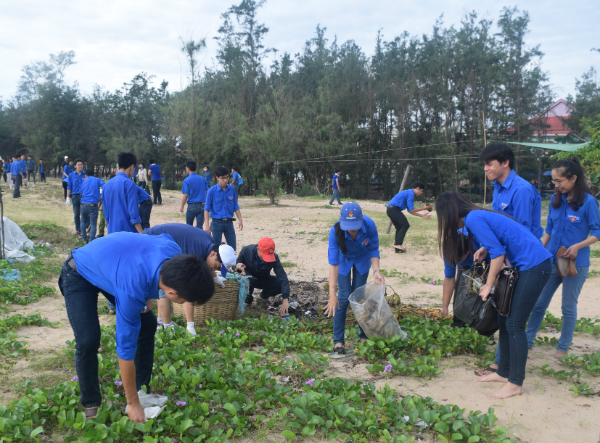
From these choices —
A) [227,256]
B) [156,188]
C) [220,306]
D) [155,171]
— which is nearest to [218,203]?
[227,256]

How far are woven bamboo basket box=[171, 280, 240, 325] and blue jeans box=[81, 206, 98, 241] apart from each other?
4971 millimetres

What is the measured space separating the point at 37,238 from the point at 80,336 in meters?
8.53

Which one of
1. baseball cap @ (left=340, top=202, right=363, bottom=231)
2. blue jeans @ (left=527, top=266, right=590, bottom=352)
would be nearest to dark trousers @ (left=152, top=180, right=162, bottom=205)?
baseball cap @ (left=340, top=202, right=363, bottom=231)

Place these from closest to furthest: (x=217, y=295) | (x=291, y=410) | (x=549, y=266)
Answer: (x=291, y=410) → (x=549, y=266) → (x=217, y=295)

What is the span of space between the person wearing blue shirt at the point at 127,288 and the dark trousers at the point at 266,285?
2838 millimetres

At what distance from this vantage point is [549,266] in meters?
3.16

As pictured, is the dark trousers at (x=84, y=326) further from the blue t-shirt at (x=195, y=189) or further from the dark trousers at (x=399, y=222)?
the dark trousers at (x=399, y=222)

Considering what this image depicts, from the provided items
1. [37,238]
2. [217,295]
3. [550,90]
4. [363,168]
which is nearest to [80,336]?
[217,295]

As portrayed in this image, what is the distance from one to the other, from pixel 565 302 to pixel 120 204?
4.67m

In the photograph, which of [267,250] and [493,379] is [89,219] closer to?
[267,250]

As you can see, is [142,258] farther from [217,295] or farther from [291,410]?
[217,295]

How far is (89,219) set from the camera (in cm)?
927

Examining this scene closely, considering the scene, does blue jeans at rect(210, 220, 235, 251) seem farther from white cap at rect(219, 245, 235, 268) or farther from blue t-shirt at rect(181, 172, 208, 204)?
white cap at rect(219, 245, 235, 268)

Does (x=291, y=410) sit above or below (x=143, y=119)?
below
